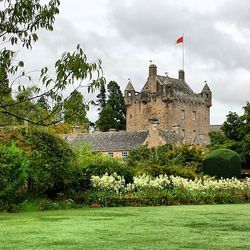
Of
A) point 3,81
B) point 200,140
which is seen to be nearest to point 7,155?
point 3,81

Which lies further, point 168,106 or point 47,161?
point 168,106

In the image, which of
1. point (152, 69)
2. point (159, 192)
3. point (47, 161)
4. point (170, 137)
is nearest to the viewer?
point (47, 161)

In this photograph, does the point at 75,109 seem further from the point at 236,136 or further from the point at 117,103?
the point at 117,103

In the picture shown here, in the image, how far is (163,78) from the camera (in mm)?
81688

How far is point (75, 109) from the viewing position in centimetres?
700

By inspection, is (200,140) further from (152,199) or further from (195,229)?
(195,229)

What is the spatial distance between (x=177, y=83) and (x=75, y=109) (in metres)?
76.6

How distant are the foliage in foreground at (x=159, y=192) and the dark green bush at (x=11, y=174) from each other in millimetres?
3259

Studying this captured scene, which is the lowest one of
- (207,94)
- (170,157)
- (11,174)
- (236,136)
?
(11,174)

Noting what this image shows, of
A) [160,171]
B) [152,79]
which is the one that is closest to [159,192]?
[160,171]

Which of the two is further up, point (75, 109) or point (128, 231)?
point (75, 109)

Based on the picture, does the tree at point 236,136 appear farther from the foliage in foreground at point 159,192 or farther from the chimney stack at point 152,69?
the foliage in foreground at point 159,192

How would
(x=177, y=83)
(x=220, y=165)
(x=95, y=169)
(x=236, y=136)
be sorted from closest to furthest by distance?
Answer: (x=95, y=169) < (x=220, y=165) < (x=236, y=136) < (x=177, y=83)

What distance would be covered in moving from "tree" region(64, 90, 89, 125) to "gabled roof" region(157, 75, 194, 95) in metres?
72.9
